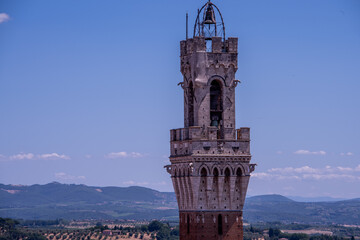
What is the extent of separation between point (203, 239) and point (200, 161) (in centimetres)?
537

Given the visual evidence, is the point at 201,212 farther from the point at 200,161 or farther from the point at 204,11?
the point at 204,11

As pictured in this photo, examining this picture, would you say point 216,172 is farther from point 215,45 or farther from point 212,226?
point 215,45

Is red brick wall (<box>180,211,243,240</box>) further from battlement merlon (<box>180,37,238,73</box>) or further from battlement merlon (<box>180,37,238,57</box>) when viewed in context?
battlement merlon (<box>180,37,238,57</box>)

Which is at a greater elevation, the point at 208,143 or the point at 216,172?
the point at 208,143

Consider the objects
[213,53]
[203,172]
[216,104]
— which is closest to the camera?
[203,172]

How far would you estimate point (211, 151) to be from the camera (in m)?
61.2

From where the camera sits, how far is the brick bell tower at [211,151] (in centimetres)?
6106

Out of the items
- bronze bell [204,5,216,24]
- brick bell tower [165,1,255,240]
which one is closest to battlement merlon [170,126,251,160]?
brick bell tower [165,1,255,240]

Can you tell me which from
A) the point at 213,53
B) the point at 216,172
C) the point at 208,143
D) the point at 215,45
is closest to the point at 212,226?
the point at 216,172

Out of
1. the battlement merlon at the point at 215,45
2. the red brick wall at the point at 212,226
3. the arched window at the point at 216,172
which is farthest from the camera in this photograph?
the battlement merlon at the point at 215,45

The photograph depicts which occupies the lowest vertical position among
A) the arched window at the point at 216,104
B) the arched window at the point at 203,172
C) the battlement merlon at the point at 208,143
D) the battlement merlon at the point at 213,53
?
the arched window at the point at 203,172

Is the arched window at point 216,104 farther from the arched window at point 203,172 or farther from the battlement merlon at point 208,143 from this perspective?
the arched window at point 203,172

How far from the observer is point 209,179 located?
61.1m

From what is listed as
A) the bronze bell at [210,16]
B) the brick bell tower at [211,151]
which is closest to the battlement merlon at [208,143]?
the brick bell tower at [211,151]
